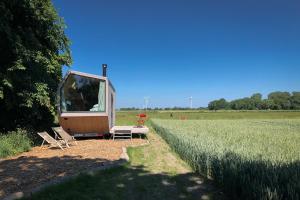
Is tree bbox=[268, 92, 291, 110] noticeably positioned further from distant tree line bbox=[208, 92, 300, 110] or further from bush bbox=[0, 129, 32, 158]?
bush bbox=[0, 129, 32, 158]

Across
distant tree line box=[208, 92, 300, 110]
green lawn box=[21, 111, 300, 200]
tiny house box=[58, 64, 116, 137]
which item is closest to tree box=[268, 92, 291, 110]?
distant tree line box=[208, 92, 300, 110]

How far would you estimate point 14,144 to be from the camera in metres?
11.6

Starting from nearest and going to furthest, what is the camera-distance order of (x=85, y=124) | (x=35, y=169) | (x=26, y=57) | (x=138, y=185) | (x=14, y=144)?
(x=138, y=185)
(x=35, y=169)
(x=14, y=144)
(x=26, y=57)
(x=85, y=124)

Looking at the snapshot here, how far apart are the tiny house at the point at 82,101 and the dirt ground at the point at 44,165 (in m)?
3.02

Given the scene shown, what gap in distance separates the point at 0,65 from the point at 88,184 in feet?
27.7

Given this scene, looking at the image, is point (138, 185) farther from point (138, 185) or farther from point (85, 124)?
point (85, 124)

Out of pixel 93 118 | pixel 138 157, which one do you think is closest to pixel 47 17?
pixel 93 118

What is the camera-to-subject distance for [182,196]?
6.18 m

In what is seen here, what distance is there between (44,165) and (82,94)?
23.5 ft

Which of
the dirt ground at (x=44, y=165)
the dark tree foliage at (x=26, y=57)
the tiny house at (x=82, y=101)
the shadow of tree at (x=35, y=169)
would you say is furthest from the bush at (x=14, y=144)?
the tiny house at (x=82, y=101)

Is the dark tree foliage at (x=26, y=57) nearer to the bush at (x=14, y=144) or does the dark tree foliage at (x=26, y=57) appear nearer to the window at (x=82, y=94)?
the window at (x=82, y=94)

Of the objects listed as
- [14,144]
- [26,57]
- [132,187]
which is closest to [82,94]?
[26,57]

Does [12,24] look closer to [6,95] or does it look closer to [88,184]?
[6,95]

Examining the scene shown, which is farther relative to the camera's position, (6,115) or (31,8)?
(6,115)
